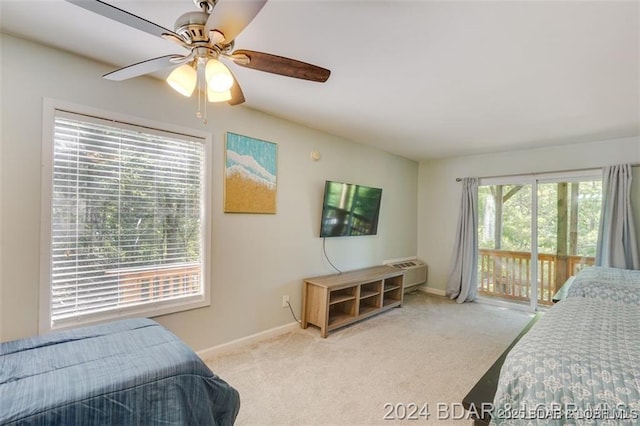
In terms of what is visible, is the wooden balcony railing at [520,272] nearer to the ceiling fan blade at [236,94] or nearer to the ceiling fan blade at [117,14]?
the ceiling fan blade at [236,94]

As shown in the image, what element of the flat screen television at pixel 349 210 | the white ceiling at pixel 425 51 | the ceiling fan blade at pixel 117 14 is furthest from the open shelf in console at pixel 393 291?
the ceiling fan blade at pixel 117 14

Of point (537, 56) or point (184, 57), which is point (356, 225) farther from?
point (184, 57)

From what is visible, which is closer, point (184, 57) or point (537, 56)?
point (184, 57)

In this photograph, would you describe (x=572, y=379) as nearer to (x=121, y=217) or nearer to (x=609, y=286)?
(x=609, y=286)

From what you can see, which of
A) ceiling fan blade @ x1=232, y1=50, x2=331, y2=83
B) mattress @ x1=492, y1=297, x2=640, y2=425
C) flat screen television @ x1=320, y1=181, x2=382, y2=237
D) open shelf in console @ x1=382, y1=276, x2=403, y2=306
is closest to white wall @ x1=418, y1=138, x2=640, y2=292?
open shelf in console @ x1=382, y1=276, x2=403, y2=306

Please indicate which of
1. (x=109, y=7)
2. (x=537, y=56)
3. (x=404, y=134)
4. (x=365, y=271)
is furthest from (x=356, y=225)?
(x=109, y=7)

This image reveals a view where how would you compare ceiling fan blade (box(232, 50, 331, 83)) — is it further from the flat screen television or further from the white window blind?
the flat screen television

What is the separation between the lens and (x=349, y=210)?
12.2 feet

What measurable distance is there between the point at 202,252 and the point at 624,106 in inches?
153

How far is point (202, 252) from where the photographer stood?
2568 mm

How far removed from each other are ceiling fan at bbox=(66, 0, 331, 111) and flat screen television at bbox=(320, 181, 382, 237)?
1948mm

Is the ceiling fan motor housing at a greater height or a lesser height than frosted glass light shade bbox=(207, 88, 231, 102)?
greater

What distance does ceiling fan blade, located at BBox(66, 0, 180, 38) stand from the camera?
40.5 inches

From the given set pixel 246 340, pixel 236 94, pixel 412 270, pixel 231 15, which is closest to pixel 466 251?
pixel 412 270
